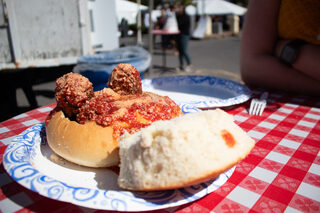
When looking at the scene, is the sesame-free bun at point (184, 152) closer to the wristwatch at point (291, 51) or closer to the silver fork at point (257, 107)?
the silver fork at point (257, 107)

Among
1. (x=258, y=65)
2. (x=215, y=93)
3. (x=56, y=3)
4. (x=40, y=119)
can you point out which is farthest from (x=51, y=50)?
(x=258, y=65)

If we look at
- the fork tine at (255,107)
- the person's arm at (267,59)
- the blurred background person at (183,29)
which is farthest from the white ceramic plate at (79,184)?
the blurred background person at (183,29)

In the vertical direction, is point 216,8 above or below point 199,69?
above

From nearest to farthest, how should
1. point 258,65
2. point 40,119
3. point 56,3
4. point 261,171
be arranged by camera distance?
point 261,171, point 40,119, point 258,65, point 56,3

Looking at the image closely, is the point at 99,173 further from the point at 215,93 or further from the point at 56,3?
the point at 56,3

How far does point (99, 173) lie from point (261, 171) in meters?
0.74

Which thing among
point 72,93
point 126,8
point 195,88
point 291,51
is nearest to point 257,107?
point 195,88

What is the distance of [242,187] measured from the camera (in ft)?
2.92

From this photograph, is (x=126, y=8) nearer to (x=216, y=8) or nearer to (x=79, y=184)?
(x=216, y=8)

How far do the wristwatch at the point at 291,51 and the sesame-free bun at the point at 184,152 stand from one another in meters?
1.72

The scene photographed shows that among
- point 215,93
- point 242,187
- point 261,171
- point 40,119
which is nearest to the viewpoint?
point 242,187

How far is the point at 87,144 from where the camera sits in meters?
0.88

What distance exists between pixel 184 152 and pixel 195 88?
154 cm

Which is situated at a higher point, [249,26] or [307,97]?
[249,26]
